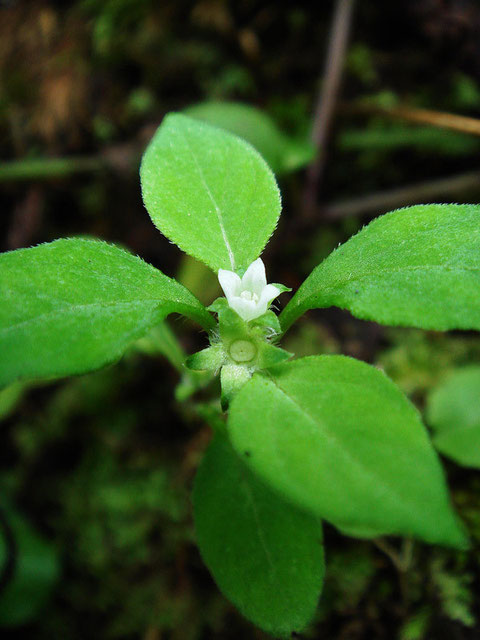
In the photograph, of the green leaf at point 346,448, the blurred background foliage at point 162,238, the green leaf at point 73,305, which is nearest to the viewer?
the green leaf at point 346,448

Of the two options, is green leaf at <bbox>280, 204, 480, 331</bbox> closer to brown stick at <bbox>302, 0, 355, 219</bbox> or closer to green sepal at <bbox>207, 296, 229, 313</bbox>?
green sepal at <bbox>207, 296, 229, 313</bbox>

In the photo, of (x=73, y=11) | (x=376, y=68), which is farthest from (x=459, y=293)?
(x=73, y=11)

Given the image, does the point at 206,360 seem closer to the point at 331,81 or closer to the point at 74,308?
the point at 74,308

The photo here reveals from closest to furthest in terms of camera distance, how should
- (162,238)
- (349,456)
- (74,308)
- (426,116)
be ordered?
(349,456) → (74,308) → (426,116) → (162,238)

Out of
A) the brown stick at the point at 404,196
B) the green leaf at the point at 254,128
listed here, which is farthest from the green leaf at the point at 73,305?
the brown stick at the point at 404,196

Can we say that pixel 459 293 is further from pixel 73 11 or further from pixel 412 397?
pixel 73 11

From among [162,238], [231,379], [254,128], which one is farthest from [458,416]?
[162,238]

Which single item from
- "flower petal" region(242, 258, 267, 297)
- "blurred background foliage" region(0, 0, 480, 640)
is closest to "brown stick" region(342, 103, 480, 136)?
"blurred background foliage" region(0, 0, 480, 640)

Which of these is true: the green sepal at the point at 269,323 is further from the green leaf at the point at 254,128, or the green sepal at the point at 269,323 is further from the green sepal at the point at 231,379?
the green leaf at the point at 254,128
